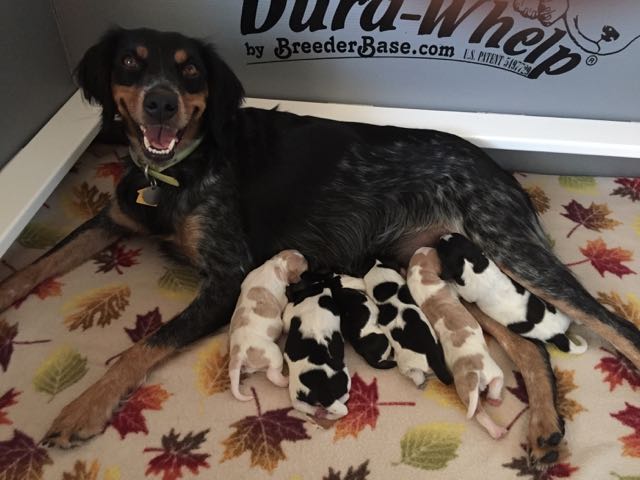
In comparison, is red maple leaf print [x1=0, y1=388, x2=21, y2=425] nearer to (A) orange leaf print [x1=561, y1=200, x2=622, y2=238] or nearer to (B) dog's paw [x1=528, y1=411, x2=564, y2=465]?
(B) dog's paw [x1=528, y1=411, x2=564, y2=465]

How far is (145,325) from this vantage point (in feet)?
8.86

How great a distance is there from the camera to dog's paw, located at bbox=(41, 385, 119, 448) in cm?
218

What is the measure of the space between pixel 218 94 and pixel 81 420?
4.89 ft

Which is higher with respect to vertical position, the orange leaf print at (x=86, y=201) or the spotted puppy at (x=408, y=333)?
the spotted puppy at (x=408, y=333)

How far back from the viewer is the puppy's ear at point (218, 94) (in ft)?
8.63

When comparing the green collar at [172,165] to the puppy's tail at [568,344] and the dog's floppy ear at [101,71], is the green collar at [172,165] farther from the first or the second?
the puppy's tail at [568,344]

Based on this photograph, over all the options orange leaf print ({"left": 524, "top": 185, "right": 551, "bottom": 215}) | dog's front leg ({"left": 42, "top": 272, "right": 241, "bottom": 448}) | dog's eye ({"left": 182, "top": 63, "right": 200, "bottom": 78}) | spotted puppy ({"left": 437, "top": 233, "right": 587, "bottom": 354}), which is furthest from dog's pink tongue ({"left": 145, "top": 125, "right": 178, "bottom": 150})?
orange leaf print ({"left": 524, "top": 185, "right": 551, "bottom": 215})

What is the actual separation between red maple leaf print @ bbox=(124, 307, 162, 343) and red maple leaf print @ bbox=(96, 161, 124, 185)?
109 centimetres

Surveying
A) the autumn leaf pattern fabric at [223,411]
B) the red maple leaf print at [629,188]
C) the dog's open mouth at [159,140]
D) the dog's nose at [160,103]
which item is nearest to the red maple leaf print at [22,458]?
the autumn leaf pattern fabric at [223,411]

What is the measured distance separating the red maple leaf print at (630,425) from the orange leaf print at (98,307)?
225 cm

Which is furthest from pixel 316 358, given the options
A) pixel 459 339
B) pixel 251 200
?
pixel 251 200

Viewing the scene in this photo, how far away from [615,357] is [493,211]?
2.86 ft

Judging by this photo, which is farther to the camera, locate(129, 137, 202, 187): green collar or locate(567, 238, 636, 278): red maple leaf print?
locate(567, 238, 636, 278): red maple leaf print

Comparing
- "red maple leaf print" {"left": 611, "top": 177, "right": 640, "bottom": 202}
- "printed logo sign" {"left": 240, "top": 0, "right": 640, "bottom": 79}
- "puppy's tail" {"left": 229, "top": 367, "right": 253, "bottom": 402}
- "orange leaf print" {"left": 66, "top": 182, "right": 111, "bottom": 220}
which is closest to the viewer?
"puppy's tail" {"left": 229, "top": 367, "right": 253, "bottom": 402}
